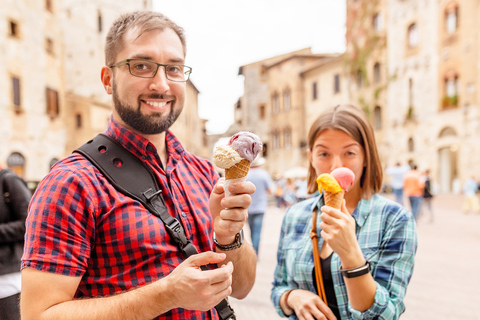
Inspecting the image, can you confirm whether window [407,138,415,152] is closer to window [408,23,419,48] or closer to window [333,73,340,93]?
window [408,23,419,48]

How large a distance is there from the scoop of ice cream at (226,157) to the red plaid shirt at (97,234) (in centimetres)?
33

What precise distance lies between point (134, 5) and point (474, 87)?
969 inches

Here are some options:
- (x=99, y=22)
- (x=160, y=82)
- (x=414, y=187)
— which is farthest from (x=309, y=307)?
(x=99, y=22)

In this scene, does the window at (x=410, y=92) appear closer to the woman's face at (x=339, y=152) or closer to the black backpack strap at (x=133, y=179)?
the woman's face at (x=339, y=152)

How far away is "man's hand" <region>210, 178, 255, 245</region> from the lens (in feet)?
5.25

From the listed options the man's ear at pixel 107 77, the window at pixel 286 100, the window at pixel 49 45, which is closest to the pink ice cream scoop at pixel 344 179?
the man's ear at pixel 107 77

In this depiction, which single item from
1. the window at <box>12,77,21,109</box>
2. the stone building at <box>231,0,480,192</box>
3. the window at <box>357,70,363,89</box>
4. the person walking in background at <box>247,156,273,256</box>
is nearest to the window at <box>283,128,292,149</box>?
the stone building at <box>231,0,480,192</box>

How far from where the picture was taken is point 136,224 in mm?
1591

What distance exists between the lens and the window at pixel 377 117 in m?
27.3

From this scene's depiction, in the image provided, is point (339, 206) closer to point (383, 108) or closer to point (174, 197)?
point (174, 197)

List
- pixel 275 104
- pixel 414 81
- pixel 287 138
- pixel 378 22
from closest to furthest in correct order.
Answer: pixel 414 81 < pixel 378 22 < pixel 287 138 < pixel 275 104

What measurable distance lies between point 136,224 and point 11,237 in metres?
2.00

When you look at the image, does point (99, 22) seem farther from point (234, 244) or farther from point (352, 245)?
point (352, 245)

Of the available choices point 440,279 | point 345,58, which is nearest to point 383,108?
point 345,58
